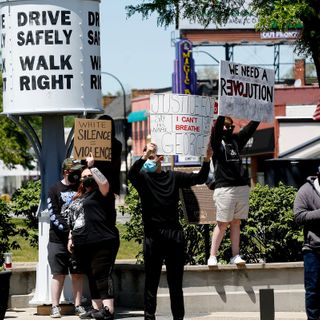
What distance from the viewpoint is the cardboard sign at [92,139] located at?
1310 centimetres

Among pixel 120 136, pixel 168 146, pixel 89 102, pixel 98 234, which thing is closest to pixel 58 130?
pixel 89 102

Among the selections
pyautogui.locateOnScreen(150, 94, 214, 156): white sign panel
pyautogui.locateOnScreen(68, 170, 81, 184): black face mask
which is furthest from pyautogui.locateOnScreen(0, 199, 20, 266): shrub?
pyautogui.locateOnScreen(150, 94, 214, 156): white sign panel

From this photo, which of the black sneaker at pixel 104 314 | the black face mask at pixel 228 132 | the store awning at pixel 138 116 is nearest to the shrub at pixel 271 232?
the black face mask at pixel 228 132

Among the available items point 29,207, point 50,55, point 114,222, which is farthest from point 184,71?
point 114,222

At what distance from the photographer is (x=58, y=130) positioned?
14.7 m

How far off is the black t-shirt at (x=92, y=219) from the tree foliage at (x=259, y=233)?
7.26 feet

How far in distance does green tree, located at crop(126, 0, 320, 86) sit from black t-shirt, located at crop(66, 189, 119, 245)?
5.42 metres

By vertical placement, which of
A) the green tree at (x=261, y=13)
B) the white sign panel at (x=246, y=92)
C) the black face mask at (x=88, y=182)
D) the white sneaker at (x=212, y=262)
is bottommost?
the white sneaker at (x=212, y=262)

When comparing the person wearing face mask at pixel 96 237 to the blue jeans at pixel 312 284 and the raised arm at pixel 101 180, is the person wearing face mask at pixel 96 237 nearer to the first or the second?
the raised arm at pixel 101 180

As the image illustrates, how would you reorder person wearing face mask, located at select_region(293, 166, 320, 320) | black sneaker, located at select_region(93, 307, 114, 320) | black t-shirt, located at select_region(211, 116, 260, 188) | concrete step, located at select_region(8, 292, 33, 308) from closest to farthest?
person wearing face mask, located at select_region(293, 166, 320, 320), black sneaker, located at select_region(93, 307, 114, 320), black t-shirt, located at select_region(211, 116, 260, 188), concrete step, located at select_region(8, 292, 33, 308)

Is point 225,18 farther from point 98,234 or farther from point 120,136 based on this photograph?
point 120,136

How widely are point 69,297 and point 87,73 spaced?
8.67 feet

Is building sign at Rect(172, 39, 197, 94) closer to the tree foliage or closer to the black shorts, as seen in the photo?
the tree foliage

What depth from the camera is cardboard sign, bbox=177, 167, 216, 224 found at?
14180 millimetres
